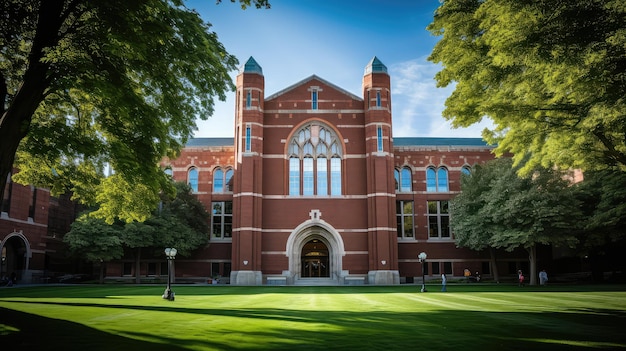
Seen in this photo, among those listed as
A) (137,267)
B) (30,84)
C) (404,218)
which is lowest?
(137,267)

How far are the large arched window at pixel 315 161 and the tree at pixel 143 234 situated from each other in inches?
371

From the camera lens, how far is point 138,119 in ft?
43.0

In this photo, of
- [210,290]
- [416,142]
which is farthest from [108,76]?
[416,142]

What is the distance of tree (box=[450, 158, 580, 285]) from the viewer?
32156 millimetres

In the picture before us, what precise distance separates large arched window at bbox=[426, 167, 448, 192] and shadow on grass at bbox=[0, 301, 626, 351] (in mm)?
32379

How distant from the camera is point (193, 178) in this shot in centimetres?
4500

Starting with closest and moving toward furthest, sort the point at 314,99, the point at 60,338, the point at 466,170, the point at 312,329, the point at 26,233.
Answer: the point at 60,338 → the point at 312,329 → the point at 26,233 → the point at 314,99 → the point at 466,170

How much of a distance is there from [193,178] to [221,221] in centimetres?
519

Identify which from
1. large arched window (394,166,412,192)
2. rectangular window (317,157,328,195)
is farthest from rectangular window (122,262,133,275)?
large arched window (394,166,412,192)

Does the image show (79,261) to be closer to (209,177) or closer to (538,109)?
(209,177)

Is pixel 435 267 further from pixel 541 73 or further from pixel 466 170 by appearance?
pixel 541 73

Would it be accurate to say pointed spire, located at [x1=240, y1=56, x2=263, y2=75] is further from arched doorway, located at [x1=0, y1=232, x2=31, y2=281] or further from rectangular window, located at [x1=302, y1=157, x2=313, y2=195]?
arched doorway, located at [x1=0, y1=232, x2=31, y2=281]

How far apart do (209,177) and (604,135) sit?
36493 millimetres

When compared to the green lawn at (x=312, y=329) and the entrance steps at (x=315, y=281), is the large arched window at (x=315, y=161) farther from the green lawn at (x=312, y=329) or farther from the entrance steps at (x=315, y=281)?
the green lawn at (x=312, y=329)
